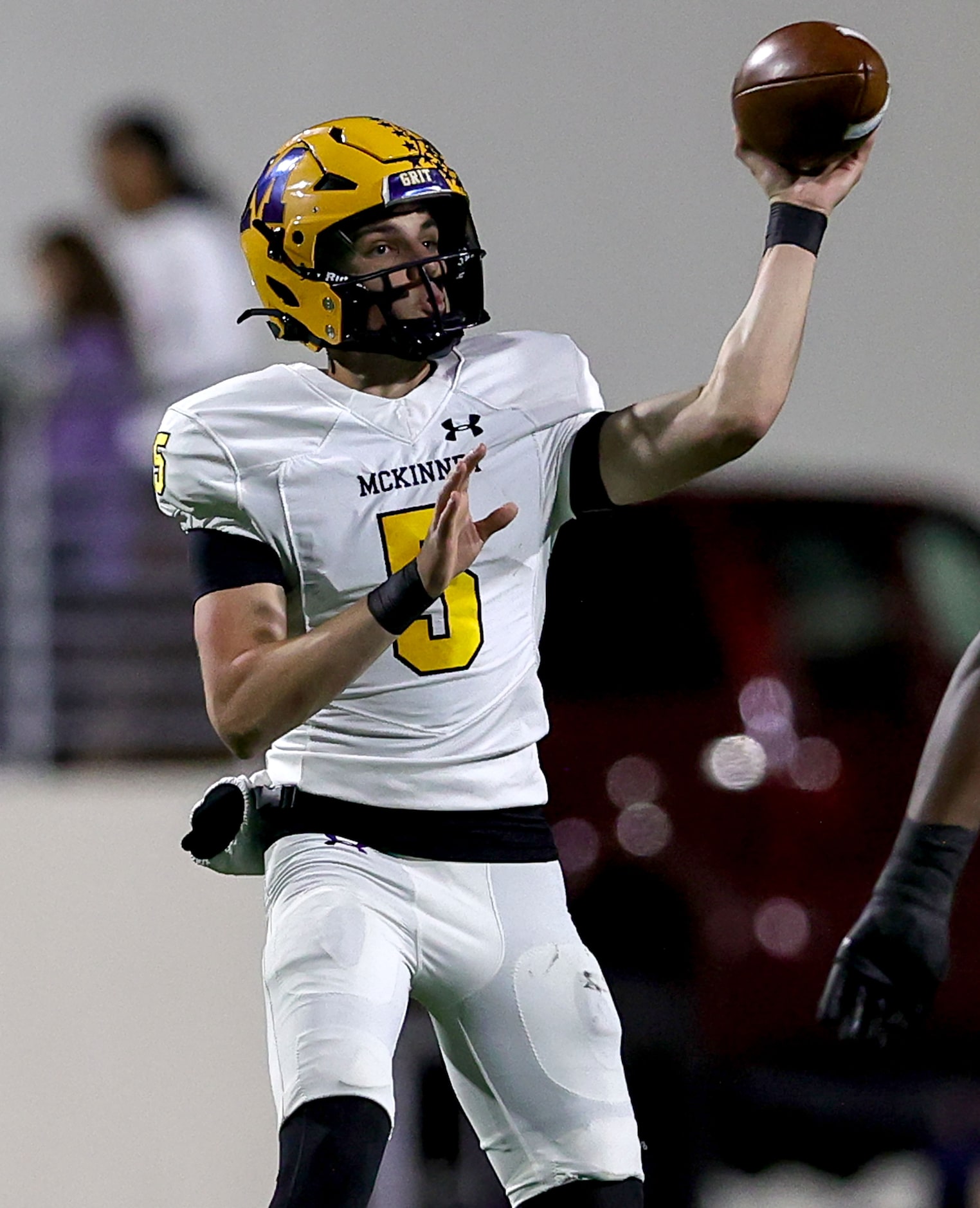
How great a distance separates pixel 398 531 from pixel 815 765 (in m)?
2.10

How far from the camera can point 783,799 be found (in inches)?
189

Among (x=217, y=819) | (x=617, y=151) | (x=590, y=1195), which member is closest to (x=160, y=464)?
(x=217, y=819)

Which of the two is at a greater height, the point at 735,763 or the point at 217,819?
the point at 217,819

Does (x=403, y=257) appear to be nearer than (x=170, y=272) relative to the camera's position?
Yes

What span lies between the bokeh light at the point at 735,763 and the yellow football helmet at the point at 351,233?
1.91 metres

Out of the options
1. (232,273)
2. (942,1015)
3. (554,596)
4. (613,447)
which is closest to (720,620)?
(554,596)

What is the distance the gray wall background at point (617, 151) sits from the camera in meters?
8.18

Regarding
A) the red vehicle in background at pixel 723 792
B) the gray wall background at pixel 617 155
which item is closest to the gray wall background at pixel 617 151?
the gray wall background at pixel 617 155

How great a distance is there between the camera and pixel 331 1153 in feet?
8.66

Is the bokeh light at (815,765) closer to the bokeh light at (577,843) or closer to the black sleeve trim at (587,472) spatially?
the bokeh light at (577,843)

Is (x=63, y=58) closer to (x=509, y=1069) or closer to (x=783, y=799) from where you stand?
(x=783, y=799)

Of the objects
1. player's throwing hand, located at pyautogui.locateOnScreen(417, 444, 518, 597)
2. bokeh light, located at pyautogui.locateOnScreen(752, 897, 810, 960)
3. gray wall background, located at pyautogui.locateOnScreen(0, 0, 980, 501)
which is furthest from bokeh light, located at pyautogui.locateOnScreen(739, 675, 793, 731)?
gray wall background, located at pyautogui.locateOnScreen(0, 0, 980, 501)

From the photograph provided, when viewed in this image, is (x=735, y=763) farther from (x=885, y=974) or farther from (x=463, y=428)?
(x=463, y=428)

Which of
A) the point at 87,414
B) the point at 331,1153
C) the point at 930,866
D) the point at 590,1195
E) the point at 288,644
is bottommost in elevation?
the point at 590,1195
